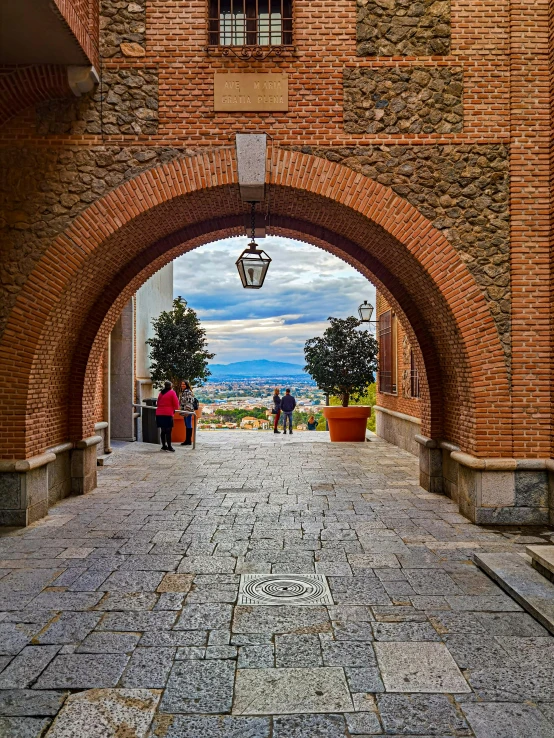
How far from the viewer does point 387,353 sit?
1593 cm

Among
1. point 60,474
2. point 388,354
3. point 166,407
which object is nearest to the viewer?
point 60,474

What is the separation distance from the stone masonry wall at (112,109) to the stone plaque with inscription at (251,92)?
0.74 metres

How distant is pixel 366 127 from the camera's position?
6922mm

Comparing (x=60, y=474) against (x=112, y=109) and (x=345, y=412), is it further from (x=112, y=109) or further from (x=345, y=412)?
(x=345, y=412)

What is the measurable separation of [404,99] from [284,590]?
547 cm

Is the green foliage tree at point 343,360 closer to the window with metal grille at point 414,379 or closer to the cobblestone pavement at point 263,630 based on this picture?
the window with metal grille at point 414,379

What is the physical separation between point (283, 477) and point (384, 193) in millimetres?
4789

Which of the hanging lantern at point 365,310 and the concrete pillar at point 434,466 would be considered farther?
the hanging lantern at point 365,310

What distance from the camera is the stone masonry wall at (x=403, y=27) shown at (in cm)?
697

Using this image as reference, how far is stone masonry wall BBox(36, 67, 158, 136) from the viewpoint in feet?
22.4

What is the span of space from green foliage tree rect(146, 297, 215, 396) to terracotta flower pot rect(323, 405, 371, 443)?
352 centimetres

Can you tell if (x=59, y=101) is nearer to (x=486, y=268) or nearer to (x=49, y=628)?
(x=486, y=268)

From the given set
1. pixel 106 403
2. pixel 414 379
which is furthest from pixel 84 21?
pixel 414 379

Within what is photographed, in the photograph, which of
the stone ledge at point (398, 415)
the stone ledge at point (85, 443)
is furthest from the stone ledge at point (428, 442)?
the stone ledge at point (85, 443)
